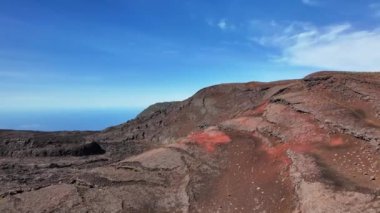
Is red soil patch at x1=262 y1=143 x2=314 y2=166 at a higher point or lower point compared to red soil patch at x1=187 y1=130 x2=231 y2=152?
lower

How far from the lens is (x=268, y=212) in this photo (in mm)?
15602

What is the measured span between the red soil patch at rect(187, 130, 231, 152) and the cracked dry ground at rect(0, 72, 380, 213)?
2.0 inches

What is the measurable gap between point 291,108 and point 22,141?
24.3m

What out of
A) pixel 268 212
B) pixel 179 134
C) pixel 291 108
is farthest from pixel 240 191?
pixel 179 134

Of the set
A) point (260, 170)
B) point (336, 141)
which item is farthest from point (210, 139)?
point (336, 141)

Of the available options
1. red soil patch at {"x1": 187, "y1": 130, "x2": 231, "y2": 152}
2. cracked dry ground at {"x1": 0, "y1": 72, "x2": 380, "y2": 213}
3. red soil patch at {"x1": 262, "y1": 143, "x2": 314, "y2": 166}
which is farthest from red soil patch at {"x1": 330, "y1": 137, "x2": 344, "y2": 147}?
red soil patch at {"x1": 187, "y1": 130, "x2": 231, "y2": 152}

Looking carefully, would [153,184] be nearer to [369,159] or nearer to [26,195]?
[26,195]

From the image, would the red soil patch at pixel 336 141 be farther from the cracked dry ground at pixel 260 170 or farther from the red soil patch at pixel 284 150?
the red soil patch at pixel 284 150

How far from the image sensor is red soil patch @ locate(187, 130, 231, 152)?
70.7 feet

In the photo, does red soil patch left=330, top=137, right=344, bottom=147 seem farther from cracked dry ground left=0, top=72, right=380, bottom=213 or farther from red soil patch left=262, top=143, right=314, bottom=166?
red soil patch left=262, top=143, right=314, bottom=166

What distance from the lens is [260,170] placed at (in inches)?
721

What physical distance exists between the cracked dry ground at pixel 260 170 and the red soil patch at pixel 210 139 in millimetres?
50

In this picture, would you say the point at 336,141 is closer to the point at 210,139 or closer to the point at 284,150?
the point at 284,150

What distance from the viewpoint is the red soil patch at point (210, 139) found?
21.5 meters
